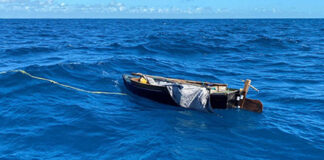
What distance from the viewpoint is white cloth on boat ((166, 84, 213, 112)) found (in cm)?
1597

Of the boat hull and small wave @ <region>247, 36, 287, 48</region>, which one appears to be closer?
the boat hull

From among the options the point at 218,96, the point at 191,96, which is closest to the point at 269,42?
A: the point at 218,96

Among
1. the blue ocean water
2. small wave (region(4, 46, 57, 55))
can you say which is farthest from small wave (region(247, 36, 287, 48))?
small wave (region(4, 46, 57, 55))

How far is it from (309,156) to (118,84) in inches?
605

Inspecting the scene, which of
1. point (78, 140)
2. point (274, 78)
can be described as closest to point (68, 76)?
point (78, 140)

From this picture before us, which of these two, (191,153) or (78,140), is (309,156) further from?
(78,140)

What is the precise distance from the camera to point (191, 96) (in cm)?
1627

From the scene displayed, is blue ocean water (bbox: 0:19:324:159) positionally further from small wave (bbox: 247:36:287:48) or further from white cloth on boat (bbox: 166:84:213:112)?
small wave (bbox: 247:36:287:48)

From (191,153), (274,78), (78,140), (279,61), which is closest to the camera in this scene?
(191,153)

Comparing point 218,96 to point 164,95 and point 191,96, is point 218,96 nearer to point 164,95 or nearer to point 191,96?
point 191,96

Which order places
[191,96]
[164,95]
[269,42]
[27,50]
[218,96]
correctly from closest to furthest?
[218,96]
[191,96]
[164,95]
[27,50]
[269,42]

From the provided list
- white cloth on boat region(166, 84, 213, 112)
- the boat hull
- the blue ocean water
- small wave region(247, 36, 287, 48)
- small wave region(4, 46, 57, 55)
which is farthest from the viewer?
small wave region(247, 36, 287, 48)

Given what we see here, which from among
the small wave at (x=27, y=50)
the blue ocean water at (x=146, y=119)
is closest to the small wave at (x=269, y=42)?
the blue ocean water at (x=146, y=119)

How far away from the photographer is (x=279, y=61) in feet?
112
